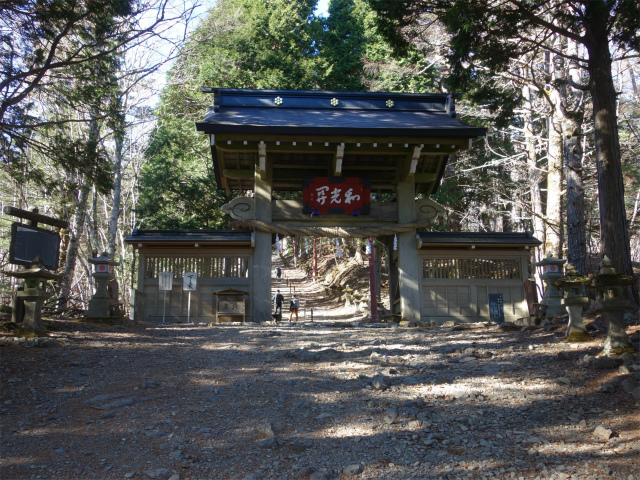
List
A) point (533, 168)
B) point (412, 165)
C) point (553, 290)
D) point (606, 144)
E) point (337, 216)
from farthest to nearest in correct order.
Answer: point (533, 168)
point (337, 216)
point (412, 165)
point (553, 290)
point (606, 144)

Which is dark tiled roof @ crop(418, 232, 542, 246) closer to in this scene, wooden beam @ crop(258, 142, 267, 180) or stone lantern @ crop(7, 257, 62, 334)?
Answer: wooden beam @ crop(258, 142, 267, 180)

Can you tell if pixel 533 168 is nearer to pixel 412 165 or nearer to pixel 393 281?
pixel 412 165

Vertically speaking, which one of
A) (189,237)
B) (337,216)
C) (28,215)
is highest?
(337,216)

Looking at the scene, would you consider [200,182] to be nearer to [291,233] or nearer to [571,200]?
[291,233]

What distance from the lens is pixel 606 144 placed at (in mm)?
6941

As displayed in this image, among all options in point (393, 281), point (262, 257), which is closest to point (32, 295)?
point (262, 257)

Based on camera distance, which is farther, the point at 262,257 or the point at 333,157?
the point at 333,157

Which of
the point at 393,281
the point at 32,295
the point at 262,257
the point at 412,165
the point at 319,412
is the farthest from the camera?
the point at 393,281

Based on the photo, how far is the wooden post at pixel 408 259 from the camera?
12.8 meters

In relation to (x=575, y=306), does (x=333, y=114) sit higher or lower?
higher

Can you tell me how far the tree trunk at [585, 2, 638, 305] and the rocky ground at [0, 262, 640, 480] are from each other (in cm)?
130

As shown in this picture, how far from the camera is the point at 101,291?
9875 mm

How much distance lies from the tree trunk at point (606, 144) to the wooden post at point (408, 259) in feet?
20.2

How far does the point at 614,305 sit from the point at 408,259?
295 inches
